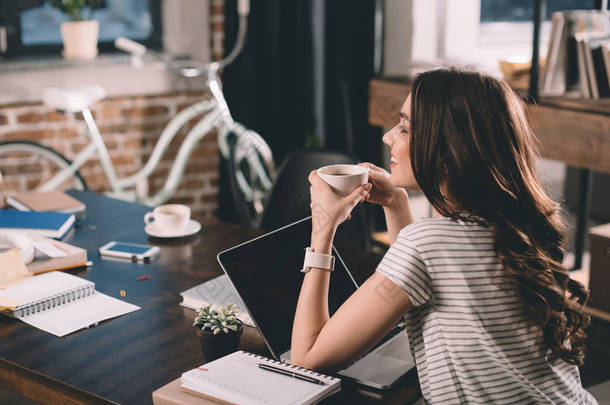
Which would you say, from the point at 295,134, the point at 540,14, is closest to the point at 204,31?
the point at 295,134

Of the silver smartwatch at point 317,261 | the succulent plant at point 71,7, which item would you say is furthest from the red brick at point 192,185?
the silver smartwatch at point 317,261

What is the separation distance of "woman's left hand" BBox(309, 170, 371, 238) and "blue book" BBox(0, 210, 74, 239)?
2.97ft

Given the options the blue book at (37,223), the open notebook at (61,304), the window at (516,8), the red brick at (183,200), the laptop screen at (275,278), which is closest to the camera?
the laptop screen at (275,278)

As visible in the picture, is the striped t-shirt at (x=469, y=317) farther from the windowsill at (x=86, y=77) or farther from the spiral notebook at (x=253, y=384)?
the windowsill at (x=86, y=77)

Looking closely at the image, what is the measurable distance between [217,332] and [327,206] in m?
0.28

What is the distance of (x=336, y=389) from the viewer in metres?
1.19

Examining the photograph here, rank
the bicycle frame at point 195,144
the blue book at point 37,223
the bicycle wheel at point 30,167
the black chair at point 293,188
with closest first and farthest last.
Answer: the blue book at point 37,223
the black chair at point 293,188
the bicycle wheel at point 30,167
the bicycle frame at point 195,144

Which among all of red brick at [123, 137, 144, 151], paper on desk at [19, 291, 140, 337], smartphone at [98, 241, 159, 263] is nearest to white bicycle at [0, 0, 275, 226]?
red brick at [123, 137, 144, 151]

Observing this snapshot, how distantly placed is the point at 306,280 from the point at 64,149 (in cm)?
267

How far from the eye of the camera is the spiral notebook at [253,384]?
112 cm

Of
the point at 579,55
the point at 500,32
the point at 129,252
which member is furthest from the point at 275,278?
the point at 500,32

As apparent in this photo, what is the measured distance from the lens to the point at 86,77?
11.9ft

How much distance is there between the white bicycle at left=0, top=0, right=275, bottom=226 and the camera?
3.36 metres

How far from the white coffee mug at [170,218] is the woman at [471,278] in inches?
31.3
